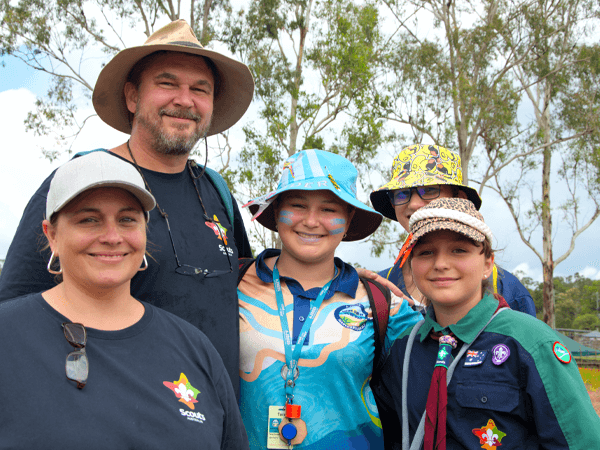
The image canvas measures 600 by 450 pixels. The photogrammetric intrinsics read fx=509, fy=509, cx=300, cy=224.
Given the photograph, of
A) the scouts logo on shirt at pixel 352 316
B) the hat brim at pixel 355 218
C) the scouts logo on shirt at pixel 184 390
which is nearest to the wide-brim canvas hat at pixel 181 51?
the hat brim at pixel 355 218

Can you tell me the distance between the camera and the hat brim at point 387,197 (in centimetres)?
381

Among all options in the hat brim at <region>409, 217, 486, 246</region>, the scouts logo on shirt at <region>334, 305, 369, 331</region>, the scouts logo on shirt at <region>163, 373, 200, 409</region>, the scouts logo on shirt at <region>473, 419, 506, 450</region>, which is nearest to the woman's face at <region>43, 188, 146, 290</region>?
the scouts logo on shirt at <region>163, 373, 200, 409</region>

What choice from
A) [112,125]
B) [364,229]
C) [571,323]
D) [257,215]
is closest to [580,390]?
[364,229]

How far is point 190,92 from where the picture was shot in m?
2.97

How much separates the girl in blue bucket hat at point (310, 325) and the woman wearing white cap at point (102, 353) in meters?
0.54

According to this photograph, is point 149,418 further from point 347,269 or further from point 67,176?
point 347,269

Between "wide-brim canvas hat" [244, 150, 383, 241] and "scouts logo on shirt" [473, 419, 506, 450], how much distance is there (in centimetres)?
131

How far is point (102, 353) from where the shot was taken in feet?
5.47

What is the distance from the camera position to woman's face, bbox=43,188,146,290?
177cm

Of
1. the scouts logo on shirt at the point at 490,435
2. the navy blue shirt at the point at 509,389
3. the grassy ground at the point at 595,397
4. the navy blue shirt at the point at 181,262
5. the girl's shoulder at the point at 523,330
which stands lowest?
the grassy ground at the point at 595,397

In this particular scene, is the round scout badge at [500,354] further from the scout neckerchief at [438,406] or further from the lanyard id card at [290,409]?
the lanyard id card at [290,409]

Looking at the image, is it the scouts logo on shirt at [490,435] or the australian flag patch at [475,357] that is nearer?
the scouts logo on shirt at [490,435]

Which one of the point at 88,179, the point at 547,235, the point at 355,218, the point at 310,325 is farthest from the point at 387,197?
the point at 547,235

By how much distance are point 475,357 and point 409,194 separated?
166 cm
